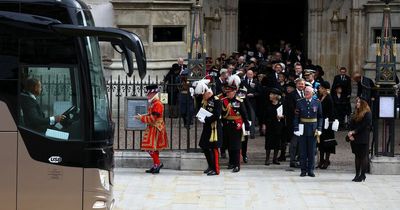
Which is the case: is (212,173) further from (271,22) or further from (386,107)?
(271,22)

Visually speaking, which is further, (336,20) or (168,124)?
(336,20)

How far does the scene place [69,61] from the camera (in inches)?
388

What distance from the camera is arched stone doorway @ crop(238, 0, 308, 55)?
1152 inches

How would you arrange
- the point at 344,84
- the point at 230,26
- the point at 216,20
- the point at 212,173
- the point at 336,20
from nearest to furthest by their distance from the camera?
1. the point at 212,173
2. the point at 344,84
3. the point at 336,20
4. the point at 216,20
5. the point at 230,26

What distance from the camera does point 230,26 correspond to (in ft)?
86.3

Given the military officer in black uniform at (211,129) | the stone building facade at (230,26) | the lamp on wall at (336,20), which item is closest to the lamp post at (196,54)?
the military officer in black uniform at (211,129)

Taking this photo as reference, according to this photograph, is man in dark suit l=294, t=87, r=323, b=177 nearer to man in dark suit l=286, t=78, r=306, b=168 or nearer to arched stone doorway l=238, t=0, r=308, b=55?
man in dark suit l=286, t=78, r=306, b=168

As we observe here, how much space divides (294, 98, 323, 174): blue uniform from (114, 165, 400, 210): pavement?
319mm

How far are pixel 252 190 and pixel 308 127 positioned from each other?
1901 mm

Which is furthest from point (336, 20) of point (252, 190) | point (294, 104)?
point (252, 190)

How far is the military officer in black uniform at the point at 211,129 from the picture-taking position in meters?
15.3

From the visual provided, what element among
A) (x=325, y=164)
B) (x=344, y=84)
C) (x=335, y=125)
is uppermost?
(x=344, y=84)

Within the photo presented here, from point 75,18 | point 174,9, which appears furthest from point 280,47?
point 75,18

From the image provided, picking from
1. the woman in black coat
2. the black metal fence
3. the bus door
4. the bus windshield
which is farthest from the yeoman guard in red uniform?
the bus door
